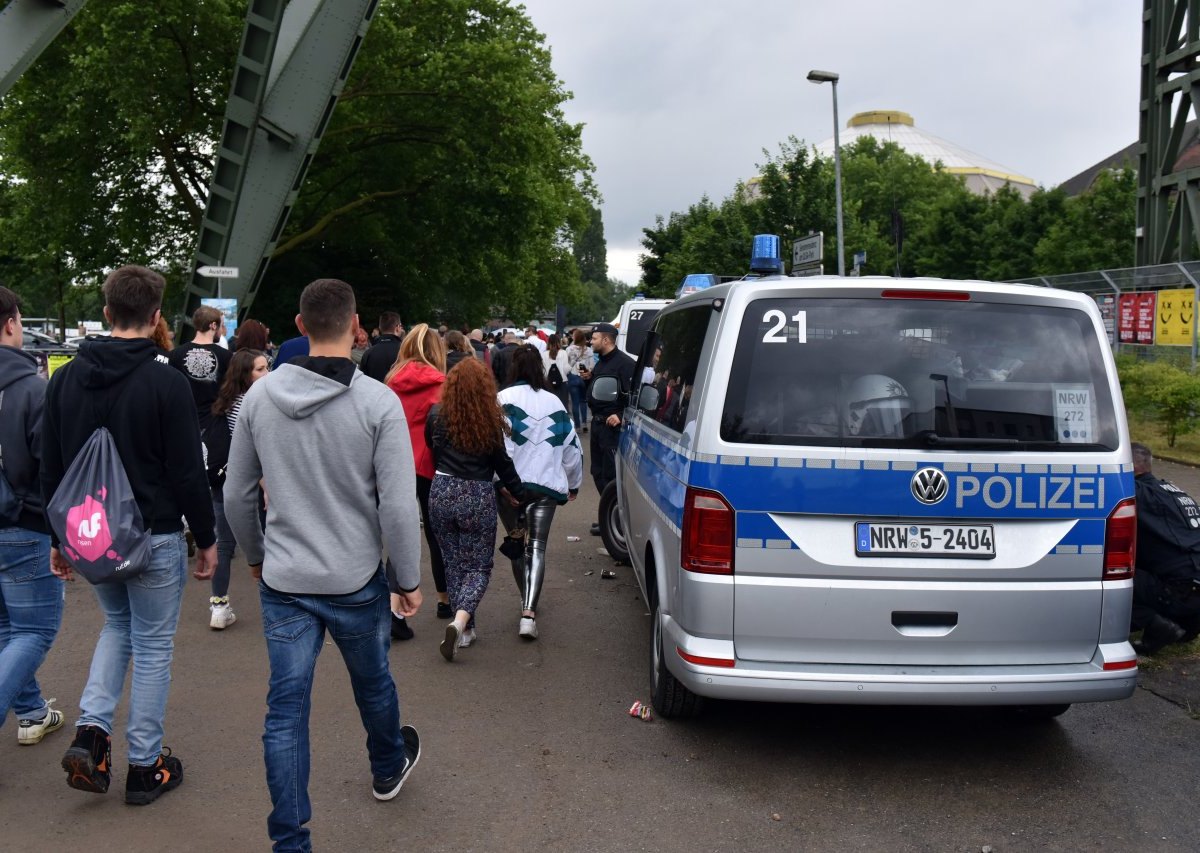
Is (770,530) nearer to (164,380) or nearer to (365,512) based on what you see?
(365,512)

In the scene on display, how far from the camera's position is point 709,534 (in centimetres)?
430

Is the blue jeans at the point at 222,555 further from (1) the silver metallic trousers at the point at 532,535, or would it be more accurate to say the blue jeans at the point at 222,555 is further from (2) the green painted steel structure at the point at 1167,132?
(2) the green painted steel structure at the point at 1167,132

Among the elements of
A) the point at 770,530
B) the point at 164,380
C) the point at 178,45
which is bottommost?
the point at 770,530

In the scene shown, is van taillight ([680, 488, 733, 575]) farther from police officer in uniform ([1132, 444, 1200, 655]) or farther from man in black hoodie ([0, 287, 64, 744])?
police officer in uniform ([1132, 444, 1200, 655])

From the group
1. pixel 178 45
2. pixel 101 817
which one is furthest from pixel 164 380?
pixel 178 45

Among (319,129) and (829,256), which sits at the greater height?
(319,129)

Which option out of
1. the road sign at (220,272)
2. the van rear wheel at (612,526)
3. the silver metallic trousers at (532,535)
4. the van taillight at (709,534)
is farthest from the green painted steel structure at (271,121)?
the van taillight at (709,534)

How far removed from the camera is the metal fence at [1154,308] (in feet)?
55.0

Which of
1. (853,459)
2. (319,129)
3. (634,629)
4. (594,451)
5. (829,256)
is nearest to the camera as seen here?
(853,459)

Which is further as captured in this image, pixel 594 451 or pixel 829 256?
pixel 829 256

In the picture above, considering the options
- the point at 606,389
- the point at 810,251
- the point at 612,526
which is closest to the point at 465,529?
the point at 606,389

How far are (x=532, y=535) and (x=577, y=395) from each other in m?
12.0

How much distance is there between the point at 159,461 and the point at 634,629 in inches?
143

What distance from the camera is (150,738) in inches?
165
